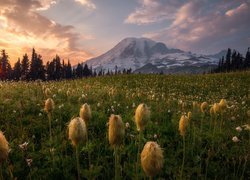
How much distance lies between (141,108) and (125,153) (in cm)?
190

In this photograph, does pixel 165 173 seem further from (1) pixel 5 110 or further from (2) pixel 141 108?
(1) pixel 5 110

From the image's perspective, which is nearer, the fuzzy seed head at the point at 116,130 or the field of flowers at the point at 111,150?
the fuzzy seed head at the point at 116,130

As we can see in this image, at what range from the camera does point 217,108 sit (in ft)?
18.5

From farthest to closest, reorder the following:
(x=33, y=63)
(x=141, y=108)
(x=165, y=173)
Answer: (x=33, y=63) → (x=165, y=173) → (x=141, y=108)

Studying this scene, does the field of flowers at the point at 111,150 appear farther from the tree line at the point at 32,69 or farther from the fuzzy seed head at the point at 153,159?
the tree line at the point at 32,69

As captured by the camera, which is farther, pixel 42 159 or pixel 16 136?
pixel 16 136

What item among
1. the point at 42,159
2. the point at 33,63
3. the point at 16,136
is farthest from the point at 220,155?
the point at 33,63

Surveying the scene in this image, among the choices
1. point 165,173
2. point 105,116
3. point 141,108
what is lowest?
point 165,173

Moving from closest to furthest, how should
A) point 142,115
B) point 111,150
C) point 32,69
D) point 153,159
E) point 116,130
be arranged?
point 153,159, point 116,130, point 142,115, point 111,150, point 32,69

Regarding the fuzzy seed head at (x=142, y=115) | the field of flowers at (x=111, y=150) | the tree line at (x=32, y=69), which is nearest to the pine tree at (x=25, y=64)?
the tree line at (x=32, y=69)

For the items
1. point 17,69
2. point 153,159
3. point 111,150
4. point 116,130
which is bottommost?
point 111,150

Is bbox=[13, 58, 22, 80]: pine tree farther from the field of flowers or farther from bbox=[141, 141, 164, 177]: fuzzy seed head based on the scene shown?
bbox=[141, 141, 164, 177]: fuzzy seed head

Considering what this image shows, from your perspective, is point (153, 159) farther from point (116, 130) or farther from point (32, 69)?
point (32, 69)

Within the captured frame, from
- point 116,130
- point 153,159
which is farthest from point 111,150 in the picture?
point 153,159
